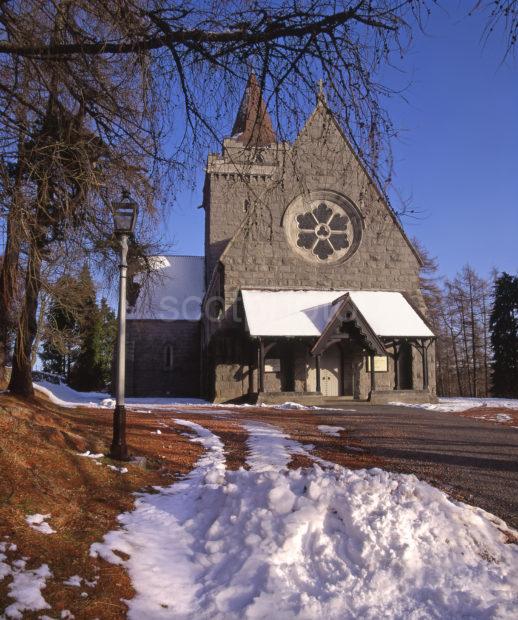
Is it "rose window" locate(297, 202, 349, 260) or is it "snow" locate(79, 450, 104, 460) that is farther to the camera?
"rose window" locate(297, 202, 349, 260)

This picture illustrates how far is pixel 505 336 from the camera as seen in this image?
1553 inches

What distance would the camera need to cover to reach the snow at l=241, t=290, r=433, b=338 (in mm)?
21375

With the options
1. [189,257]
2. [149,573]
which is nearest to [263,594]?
[149,573]

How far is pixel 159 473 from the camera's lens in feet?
23.1

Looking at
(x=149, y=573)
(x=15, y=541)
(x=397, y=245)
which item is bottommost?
(x=149, y=573)

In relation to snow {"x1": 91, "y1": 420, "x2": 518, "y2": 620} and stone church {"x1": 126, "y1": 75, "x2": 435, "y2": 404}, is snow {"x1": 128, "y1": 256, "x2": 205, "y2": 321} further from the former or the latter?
snow {"x1": 91, "y1": 420, "x2": 518, "y2": 620}

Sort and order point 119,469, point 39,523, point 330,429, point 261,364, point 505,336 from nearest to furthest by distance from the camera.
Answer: point 39,523 < point 119,469 < point 330,429 < point 261,364 < point 505,336

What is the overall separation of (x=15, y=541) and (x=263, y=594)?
6.34ft

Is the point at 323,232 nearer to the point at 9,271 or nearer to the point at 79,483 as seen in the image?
the point at 9,271

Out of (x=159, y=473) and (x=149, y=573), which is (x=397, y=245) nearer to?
(x=159, y=473)

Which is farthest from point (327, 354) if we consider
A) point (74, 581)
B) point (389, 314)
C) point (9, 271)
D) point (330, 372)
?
point (74, 581)

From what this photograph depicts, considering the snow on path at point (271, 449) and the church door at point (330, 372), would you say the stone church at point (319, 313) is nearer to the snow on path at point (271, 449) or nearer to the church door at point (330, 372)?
the church door at point (330, 372)

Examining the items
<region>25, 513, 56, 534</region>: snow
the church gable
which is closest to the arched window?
the church gable

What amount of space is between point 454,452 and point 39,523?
679 centimetres
